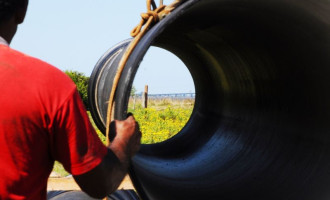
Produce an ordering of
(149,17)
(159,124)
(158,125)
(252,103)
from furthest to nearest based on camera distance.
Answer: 1. (159,124)
2. (158,125)
3. (252,103)
4. (149,17)

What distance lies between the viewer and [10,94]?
141 centimetres

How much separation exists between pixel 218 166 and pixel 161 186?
34.8 inches

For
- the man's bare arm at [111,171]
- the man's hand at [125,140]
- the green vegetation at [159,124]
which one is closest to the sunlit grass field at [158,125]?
the green vegetation at [159,124]

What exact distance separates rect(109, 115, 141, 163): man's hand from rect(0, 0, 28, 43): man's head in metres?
0.49

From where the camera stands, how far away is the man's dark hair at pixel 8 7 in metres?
1.47

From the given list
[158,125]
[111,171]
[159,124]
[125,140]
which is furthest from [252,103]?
[159,124]

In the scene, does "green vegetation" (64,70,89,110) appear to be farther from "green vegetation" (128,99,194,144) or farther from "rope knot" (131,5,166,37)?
"rope knot" (131,5,166,37)

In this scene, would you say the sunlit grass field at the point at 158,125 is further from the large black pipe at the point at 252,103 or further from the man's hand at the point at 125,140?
the man's hand at the point at 125,140

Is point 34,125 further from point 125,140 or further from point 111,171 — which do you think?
point 125,140

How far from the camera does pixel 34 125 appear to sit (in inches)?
55.9

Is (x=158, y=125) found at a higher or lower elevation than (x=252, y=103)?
lower

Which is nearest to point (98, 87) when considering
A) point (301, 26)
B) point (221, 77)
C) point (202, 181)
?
point (202, 181)

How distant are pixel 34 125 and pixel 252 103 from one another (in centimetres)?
347

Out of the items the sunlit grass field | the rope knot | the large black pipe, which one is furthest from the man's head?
Result: the sunlit grass field
